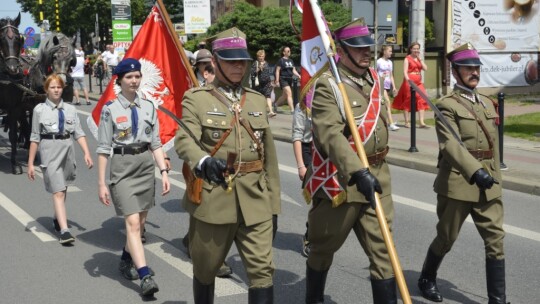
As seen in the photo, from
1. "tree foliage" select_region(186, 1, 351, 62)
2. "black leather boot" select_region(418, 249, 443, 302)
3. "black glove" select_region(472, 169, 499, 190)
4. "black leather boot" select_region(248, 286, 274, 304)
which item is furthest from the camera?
"tree foliage" select_region(186, 1, 351, 62)

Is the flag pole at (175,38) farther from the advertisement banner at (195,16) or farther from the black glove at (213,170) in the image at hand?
the advertisement banner at (195,16)

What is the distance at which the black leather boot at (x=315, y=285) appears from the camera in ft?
16.0

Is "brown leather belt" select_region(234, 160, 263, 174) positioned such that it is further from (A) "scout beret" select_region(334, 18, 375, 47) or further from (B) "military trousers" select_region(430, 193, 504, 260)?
(B) "military trousers" select_region(430, 193, 504, 260)

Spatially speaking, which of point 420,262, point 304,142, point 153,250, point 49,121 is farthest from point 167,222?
point 420,262

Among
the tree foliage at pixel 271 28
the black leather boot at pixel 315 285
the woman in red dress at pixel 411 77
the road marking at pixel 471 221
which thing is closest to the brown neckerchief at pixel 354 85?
the black leather boot at pixel 315 285

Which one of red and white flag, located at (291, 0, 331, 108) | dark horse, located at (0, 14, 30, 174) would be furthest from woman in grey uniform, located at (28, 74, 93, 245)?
dark horse, located at (0, 14, 30, 174)

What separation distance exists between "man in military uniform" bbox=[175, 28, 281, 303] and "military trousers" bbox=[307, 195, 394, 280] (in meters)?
0.41

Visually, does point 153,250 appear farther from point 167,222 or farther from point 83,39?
point 83,39

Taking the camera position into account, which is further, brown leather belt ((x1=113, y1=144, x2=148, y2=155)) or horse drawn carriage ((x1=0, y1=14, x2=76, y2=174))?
horse drawn carriage ((x1=0, y1=14, x2=76, y2=174))

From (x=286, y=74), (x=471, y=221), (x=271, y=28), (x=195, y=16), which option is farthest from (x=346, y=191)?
(x=195, y=16)

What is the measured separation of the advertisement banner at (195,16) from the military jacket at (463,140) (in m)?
28.1

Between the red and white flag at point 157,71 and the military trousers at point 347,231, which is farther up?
the red and white flag at point 157,71

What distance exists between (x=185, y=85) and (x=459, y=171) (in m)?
2.69

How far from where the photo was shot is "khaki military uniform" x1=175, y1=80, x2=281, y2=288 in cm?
422
